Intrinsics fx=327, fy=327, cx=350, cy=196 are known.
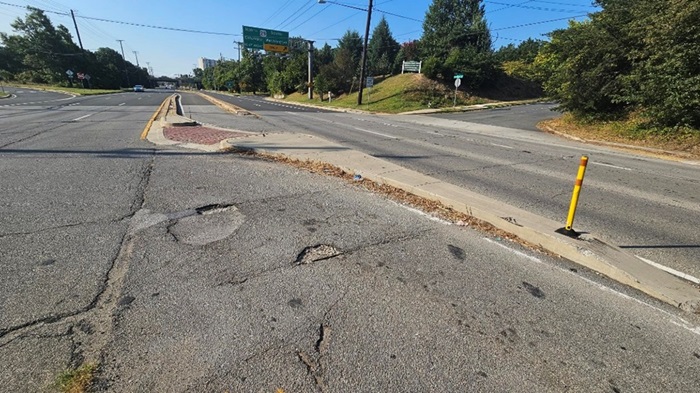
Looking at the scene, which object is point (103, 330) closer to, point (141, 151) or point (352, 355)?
point (352, 355)

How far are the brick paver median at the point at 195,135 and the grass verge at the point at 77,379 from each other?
843 centimetres

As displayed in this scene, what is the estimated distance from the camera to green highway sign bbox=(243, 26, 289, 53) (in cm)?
3866

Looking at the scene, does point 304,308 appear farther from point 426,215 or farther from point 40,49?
point 40,49

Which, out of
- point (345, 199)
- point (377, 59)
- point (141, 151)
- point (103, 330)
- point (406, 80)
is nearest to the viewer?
point (103, 330)

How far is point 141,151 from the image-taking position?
27.9 feet

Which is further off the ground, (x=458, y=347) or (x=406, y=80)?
(x=406, y=80)

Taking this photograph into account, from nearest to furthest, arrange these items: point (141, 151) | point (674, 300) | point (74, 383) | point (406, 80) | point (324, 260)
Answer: point (74, 383)
point (674, 300)
point (324, 260)
point (141, 151)
point (406, 80)

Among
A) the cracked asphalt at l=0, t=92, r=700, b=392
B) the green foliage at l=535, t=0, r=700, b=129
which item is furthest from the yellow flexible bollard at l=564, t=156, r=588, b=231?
the green foliage at l=535, t=0, r=700, b=129

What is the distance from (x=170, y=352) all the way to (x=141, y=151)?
25.7ft

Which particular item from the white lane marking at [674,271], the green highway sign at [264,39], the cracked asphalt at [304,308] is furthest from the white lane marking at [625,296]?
the green highway sign at [264,39]

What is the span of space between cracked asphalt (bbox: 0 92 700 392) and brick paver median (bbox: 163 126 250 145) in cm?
552

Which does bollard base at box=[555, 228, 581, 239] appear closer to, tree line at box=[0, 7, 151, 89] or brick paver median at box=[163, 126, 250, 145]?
brick paver median at box=[163, 126, 250, 145]

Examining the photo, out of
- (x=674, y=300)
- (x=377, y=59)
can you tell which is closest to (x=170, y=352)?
(x=674, y=300)

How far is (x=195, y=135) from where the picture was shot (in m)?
11.2
